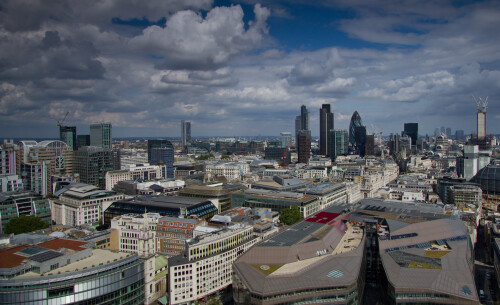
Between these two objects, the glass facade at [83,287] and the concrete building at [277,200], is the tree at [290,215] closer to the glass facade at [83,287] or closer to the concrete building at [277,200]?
the concrete building at [277,200]

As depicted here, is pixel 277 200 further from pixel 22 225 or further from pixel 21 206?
pixel 21 206

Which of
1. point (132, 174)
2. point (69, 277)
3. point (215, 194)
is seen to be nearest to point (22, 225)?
point (215, 194)

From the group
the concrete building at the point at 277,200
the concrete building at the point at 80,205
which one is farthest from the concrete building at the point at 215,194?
the concrete building at the point at 80,205

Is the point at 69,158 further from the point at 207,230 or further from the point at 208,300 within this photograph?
the point at 208,300

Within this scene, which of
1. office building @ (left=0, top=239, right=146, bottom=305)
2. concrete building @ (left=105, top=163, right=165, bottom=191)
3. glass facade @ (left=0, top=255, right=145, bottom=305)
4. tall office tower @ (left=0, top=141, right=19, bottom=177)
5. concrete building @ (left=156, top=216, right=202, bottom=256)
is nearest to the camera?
glass facade @ (left=0, top=255, right=145, bottom=305)

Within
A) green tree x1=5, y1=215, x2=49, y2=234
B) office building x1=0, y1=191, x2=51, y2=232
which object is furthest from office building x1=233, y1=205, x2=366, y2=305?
office building x1=0, y1=191, x2=51, y2=232

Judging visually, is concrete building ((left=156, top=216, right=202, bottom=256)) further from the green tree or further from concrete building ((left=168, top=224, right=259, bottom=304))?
the green tree

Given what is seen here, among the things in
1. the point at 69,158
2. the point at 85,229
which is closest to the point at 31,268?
the point at 85,229
